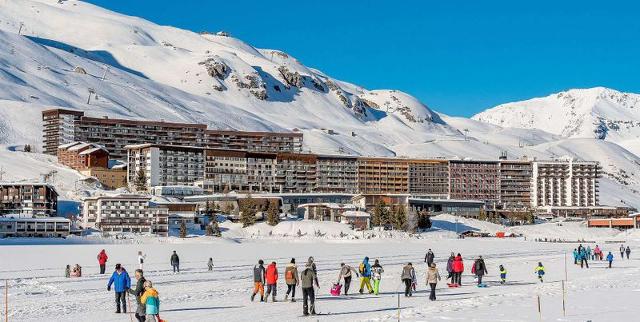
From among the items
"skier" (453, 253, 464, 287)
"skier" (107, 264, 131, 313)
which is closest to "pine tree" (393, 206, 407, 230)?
"skier" (453, 253, 464, 287)

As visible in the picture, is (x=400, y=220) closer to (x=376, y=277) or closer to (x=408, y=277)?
(x=376, y=277)

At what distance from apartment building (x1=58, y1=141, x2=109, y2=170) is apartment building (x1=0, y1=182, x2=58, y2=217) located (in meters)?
52.8

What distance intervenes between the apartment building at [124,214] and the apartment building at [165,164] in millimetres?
62677

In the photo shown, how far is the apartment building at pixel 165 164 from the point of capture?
18938cm

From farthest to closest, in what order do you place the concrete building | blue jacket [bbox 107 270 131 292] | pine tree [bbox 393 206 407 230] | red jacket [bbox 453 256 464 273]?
pine tree [bbox 393 206 407 230] → the concrete building → red jacket [bbox 453 256 464 273] → blue jacket [bbox 107 270 131 292]

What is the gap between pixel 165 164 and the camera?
192000mm

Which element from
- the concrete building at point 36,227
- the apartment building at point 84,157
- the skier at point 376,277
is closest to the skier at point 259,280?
the skier at point 376,277

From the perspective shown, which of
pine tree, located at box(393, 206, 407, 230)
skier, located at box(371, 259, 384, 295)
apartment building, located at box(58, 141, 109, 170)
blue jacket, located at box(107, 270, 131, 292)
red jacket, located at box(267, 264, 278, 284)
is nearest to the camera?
blue jacket, located at box(107, 270, 131, 292)

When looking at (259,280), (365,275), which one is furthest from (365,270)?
(259,280)

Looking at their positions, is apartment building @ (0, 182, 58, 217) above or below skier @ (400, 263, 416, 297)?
above

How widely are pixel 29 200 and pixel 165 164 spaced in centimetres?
6699

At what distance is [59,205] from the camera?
135000mm

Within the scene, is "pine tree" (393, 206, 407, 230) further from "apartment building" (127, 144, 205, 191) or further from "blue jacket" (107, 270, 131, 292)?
"blue jacket" (107, 270, 131, 292)

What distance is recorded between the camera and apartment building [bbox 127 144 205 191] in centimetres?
18938
